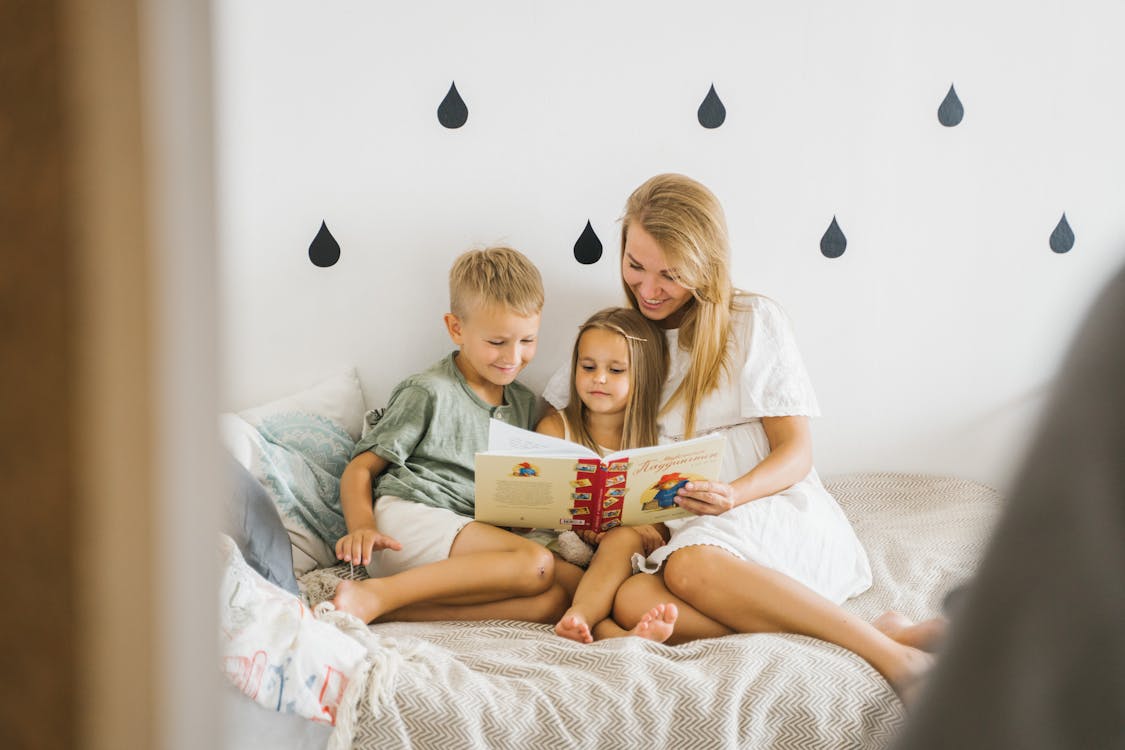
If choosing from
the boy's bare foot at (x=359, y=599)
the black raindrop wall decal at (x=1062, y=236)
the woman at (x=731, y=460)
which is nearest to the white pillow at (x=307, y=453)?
the boy's bare foot at (x=359, y=599)

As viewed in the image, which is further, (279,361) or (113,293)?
(279,361)

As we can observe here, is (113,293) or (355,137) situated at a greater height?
(355,137)

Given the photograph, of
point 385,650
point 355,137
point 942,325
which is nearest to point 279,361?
point 355,137

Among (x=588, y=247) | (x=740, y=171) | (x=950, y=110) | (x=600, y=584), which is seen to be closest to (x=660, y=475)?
(x=600, y=584)

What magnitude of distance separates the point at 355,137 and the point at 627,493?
34.0 inches

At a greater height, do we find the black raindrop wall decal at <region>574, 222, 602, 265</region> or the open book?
the black raindrop wall decal at <region>574, 222, 602, 265</region>

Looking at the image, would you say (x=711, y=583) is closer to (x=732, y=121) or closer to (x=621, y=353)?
(x=621, y=353)

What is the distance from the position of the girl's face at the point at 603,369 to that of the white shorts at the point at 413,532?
12.8 inches

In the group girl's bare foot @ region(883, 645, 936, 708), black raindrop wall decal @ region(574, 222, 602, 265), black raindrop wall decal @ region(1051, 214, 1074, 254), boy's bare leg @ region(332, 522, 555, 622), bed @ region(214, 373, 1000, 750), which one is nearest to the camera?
bed @ region(214, 373, 1000, 750)

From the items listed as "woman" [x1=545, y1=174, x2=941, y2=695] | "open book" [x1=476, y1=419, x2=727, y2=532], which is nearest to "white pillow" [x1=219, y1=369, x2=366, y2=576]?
"open book" [x1=476, y1=419, x2=727, y2=532]

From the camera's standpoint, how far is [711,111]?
74.4 inches

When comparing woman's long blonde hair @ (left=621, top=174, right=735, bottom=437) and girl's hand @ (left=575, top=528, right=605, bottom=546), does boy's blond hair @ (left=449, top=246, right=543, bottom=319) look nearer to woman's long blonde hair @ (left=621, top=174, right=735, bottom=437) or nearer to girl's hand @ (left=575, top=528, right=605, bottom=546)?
woman's long blonde hair @ (left=621, top=174, right=735, bottom=437)

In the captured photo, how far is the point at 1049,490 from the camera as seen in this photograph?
0.24 metres

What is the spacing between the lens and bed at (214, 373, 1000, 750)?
106 centimetres
